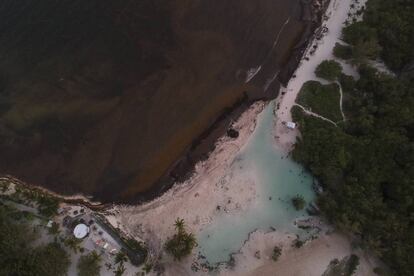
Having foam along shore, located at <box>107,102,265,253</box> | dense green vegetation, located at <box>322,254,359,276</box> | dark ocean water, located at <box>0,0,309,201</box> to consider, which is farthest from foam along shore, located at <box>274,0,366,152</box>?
dense green vegetation, located at <box>322,254,359,276</box>

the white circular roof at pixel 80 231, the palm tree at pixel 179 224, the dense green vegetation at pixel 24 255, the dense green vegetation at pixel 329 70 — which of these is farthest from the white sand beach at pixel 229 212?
the dense green vegetation at pixel 24 255

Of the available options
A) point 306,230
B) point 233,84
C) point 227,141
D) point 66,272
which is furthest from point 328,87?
point 66,272

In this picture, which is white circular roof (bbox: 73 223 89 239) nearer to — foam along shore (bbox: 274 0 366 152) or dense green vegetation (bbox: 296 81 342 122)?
foam along shore (bbox: 274 0 366 152)

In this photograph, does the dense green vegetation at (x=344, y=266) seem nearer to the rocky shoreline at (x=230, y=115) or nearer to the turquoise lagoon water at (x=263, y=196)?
the turquoise lagoon water at (x=263, y=196)

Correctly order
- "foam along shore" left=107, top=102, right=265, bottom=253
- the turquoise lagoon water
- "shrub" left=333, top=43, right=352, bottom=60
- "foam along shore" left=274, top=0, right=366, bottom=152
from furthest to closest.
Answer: "shrub" left=333, top=43, right=352, bottom=60 < "foam along shore" left=274, top=0, right=366, bottom=152 < "foam along shore" left=107, top=102, right=265, bottom=253 < the turquoise lagoon water

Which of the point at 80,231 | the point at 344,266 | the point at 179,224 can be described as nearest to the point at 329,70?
the point at 344,266

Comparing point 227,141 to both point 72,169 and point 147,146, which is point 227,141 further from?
point 72,169

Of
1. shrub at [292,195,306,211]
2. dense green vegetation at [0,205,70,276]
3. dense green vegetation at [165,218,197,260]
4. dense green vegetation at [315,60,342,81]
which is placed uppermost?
dense green vegetation at [315,60,342,81]

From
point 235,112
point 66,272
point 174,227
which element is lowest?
point 66,272
